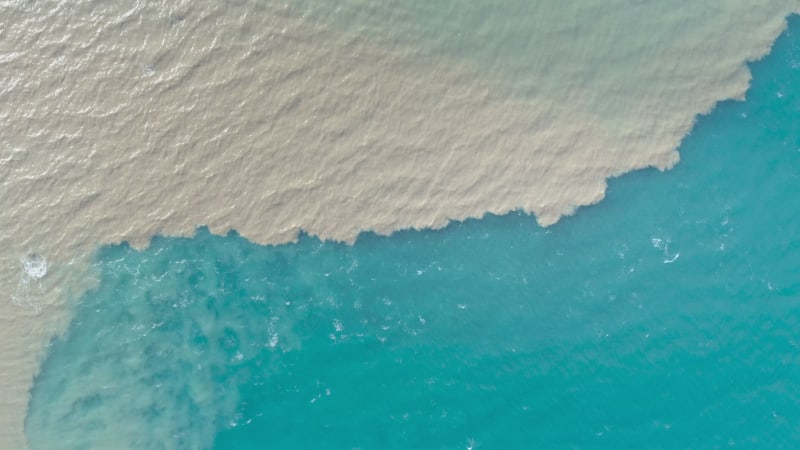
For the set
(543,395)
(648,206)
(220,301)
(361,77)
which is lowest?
(543,395)

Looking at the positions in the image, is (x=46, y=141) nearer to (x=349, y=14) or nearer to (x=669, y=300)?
(x=349, y=14)

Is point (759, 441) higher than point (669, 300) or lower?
lower

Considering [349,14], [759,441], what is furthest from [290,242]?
[759,441]

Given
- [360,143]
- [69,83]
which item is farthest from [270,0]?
[69,83]

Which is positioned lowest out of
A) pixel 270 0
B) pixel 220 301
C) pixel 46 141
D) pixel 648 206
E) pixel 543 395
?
pixel 543 395

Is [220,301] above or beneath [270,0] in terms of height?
beneath

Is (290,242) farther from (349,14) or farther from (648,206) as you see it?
(648,206)
